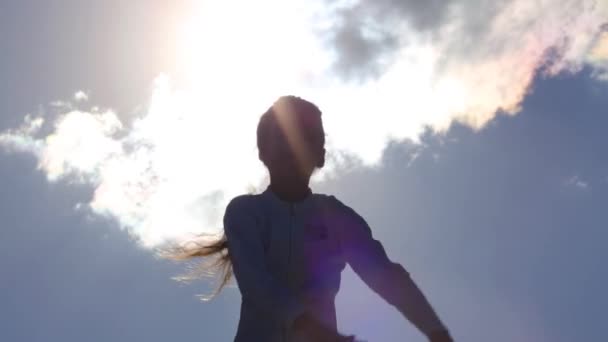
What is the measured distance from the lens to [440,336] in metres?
4.91

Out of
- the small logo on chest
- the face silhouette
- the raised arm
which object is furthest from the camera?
the small logo on chest

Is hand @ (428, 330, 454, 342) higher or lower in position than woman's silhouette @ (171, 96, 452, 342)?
lower

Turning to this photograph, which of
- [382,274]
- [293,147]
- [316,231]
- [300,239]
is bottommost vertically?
[382,274]

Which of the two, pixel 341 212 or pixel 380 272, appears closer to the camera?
pixel 380 272

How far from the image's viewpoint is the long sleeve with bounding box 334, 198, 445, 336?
16.6 feet

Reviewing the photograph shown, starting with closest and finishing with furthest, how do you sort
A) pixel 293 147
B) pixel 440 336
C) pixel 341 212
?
pixel 440 336 < pixel 293 147 < pixel 341 212

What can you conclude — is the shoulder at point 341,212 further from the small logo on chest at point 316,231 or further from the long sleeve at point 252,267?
the long sleeve at point 252,267

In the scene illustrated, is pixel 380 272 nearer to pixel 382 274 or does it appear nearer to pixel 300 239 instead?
pixel 382 274

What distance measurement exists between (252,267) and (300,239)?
2.67 feet

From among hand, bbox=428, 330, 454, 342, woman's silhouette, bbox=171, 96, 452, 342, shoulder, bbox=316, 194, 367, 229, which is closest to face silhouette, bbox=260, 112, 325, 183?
woman's silhouette, bbox=171, 96, 452, 342

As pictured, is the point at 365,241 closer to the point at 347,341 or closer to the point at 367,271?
the point at 367,271

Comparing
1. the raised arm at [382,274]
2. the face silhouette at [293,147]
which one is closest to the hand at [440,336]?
the raised arm at [382,274]

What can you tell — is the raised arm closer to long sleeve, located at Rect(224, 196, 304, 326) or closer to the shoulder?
the shoulder

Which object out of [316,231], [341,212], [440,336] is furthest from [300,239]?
[440,336]
